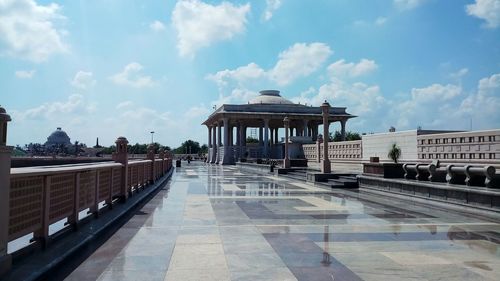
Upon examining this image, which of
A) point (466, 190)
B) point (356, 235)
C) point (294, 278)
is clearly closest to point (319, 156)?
point (466, 190)

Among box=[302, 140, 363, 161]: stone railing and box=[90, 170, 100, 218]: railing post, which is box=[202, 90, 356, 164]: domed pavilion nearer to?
box=[302, 140, 363, 161]: stone railing

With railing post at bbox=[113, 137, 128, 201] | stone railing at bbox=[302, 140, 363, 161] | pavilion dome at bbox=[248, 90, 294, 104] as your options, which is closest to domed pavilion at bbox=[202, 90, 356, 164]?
pavilion dome at bbox=[248, 90, 294, 104]

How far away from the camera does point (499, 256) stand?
6406 millimetres

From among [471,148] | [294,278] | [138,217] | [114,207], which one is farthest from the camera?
[471,148]

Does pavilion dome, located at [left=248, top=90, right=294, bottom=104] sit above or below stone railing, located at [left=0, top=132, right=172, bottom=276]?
above

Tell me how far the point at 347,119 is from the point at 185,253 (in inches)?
2746

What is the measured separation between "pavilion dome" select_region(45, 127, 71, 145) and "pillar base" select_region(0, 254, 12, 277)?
466 feet

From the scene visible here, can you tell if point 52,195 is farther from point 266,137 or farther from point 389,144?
point 266,137

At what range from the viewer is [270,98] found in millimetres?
82062

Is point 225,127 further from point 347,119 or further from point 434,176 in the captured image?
point 434,176

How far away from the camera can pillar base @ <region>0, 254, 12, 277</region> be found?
4887mm

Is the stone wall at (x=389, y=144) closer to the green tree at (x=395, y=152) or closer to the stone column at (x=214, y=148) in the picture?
the green tree at (x=395, y=152)

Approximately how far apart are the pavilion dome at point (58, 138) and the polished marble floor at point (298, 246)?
456 feet

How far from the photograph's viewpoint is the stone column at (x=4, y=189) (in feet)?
15.6
